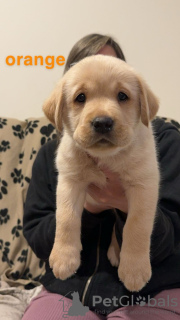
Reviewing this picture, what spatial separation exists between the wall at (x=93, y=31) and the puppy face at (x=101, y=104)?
1.54 metres

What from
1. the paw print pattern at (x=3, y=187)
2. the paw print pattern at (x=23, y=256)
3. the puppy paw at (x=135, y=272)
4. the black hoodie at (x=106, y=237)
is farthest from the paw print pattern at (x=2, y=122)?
the puppy paw at (x=135, y=272)

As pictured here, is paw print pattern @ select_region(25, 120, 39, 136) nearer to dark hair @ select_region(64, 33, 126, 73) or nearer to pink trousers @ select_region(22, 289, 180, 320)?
dark hair @ select_region(64, 33, 126, 73)

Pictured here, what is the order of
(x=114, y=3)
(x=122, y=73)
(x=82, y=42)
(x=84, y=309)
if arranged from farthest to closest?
(x=114, y=3), (x=82, y=42), (x=84, y=309), (x=122, y=73)

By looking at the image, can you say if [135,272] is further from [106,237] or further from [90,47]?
[90,47]

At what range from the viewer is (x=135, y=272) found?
41.1 inches

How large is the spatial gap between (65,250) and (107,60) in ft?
2.36

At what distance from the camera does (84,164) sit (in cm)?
118

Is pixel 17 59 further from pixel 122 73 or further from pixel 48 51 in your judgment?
pixel 122 73

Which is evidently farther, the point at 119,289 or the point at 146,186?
the point at 119,289

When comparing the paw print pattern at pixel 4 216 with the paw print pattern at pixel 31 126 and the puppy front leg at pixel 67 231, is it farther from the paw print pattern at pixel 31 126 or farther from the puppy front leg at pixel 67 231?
the puppy front leg at pixel 67 231

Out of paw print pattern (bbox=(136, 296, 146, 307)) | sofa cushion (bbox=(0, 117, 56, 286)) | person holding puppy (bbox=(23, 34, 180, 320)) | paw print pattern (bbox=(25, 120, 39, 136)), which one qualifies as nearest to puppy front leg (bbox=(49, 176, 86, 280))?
person holding puppy (bbox=(23, 34, 180, 320))

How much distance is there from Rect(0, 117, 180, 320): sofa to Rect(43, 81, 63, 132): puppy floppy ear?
94 centimetres

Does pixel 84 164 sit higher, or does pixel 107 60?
pixel 107 60

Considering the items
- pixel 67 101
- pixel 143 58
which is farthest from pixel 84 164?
pixel 143 58
